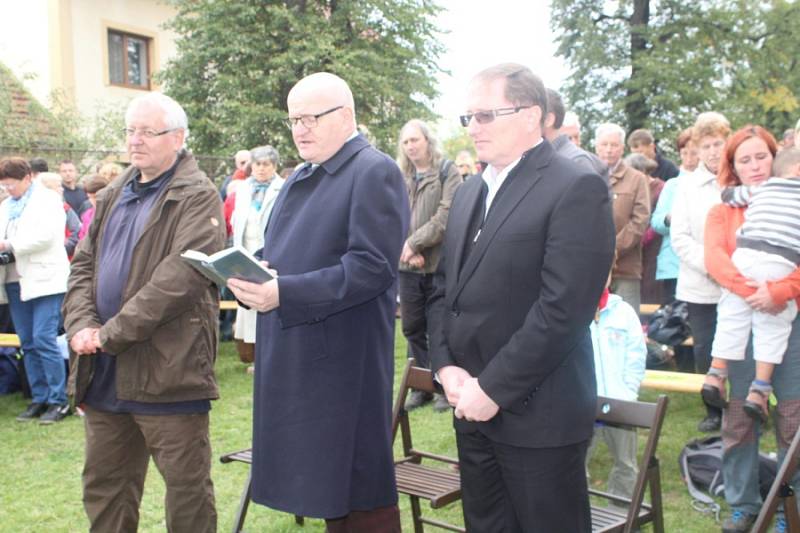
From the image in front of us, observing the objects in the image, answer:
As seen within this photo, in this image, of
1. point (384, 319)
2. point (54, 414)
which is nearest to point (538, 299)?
point (384, 319)

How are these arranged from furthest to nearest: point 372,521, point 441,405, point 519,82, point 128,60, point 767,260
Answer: point 128,60 → point 441,405 → point 767,260 → point 372,521 → point 519,82

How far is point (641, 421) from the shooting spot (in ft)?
11.5

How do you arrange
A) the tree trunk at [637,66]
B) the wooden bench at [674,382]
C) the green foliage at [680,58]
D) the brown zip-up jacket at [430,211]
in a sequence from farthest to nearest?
the tree trunk at [637,66]
the green foliage at [680,58]
the brown zip-up jacket at [430,211]
the wooden bench at [674,382]

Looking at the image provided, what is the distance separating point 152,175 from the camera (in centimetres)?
378

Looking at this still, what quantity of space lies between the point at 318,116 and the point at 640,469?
A: 6.45ft

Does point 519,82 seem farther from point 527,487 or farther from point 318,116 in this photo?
point 527,487

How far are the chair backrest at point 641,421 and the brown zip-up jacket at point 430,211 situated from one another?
2.73m

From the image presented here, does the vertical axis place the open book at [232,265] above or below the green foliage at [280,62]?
below

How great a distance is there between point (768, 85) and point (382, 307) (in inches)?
827

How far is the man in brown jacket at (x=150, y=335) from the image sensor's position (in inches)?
138

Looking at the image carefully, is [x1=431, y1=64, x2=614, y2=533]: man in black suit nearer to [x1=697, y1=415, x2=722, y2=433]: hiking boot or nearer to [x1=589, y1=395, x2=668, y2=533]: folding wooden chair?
[x1=589, y1=395, x2=668, y2=533]: folding wooden chair

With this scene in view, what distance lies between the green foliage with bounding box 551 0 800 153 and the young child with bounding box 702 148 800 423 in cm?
1766

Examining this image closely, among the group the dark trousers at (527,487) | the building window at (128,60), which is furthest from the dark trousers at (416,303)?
the building window at (128,60)

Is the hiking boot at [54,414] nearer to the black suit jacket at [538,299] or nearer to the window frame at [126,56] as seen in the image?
the black suit jacket at [538,299]
